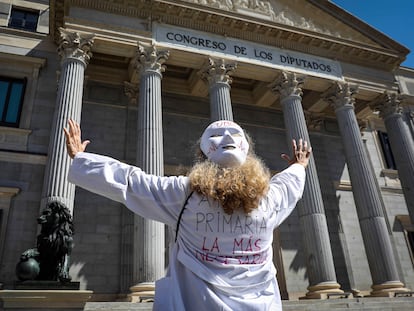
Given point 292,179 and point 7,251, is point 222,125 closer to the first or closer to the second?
point 292,179

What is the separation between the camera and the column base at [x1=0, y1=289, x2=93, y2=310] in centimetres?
695

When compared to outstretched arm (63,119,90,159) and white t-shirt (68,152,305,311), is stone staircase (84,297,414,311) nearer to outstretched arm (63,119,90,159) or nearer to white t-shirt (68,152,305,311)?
white t-shirt (68,152,305,311)

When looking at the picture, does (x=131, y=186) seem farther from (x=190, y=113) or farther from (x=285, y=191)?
(x=190, y=113)

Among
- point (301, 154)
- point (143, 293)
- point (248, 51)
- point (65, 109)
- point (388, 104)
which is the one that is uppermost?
point (248, 51)

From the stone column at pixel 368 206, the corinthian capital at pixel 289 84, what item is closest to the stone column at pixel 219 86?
the corinthian capital at pixel 289 84

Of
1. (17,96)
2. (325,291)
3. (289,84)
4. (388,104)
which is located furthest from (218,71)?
(388,104)

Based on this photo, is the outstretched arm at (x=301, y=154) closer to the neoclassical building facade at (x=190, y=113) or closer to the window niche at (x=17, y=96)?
the neoclassical building facade at (x=190, y=113)

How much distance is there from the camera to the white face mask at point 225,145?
2564 mm

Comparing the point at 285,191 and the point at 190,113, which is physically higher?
the point at 190,113

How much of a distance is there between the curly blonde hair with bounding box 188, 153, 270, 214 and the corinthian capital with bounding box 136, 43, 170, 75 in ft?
41.7

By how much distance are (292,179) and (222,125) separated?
704 millimetres

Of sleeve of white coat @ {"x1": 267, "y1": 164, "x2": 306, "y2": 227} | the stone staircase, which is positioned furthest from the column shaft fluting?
sleeve of white coat @ {"x1": 267, "y1": 164, "x2": 306, "y2": 227}

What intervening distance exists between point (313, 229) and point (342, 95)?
24.5 ft

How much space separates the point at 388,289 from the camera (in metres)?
13.9
